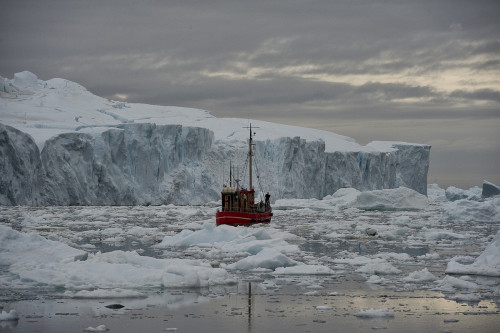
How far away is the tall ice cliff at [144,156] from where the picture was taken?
34000 mm

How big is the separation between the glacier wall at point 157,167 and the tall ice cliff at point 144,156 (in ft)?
0.18

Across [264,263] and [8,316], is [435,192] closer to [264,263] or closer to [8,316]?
[264,263]

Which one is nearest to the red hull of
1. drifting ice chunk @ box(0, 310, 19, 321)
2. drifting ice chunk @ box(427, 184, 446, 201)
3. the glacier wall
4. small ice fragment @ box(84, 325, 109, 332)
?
the glacier wall

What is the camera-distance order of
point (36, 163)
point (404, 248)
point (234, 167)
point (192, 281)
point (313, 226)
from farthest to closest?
point (234, 167) → point (36, 163) → point (313, 226) → point (404, 248) → point (192, 281)

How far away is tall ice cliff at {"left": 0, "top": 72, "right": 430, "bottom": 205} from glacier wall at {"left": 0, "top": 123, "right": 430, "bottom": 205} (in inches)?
2.2

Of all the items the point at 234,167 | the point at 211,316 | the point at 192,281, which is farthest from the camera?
the point at 234,167

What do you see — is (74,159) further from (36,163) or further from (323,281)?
(323,281)

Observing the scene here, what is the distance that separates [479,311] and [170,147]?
1339 inches

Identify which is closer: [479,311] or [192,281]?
[479,311]

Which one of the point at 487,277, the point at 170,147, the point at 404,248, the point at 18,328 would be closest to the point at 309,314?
the point at 18,328

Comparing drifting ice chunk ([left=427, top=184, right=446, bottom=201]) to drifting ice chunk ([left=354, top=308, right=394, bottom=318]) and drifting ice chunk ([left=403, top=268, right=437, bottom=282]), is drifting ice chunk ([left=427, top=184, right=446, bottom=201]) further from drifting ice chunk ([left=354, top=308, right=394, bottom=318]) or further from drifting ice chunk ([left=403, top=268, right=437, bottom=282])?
drifting ice chunk ([left=354, top=308, right=394, bottom=318])

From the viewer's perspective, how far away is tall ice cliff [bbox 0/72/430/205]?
34000 millimetres

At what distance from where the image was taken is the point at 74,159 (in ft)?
115

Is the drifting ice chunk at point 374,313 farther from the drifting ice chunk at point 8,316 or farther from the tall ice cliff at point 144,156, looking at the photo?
the tall ice cliff at point 144,156
